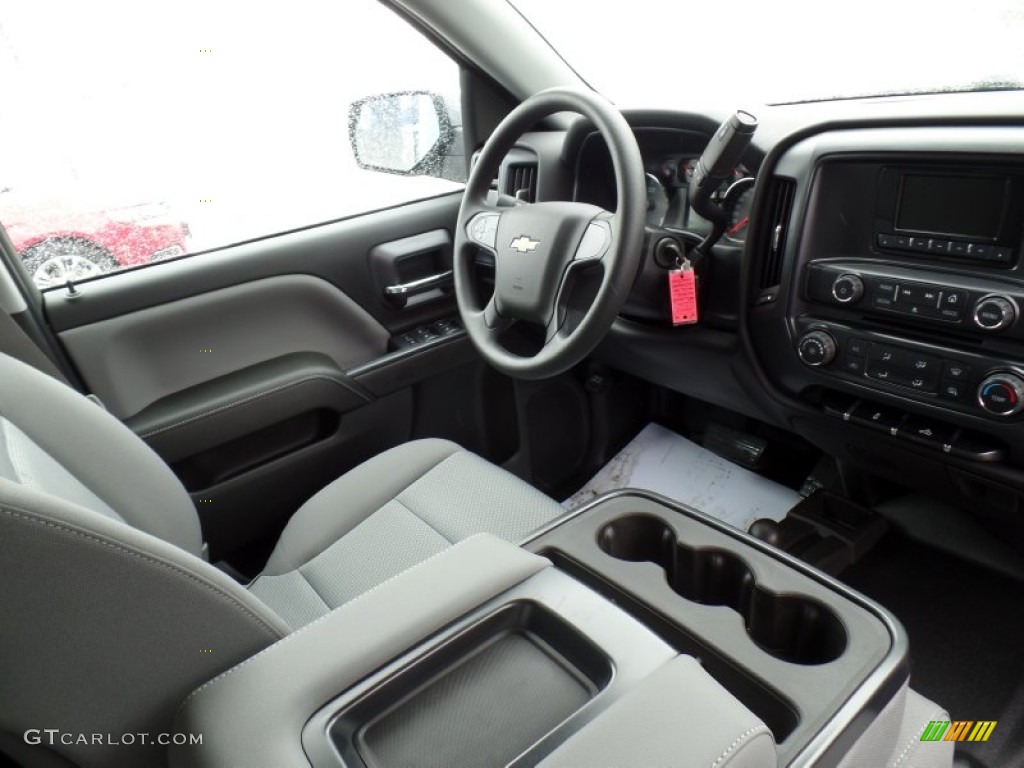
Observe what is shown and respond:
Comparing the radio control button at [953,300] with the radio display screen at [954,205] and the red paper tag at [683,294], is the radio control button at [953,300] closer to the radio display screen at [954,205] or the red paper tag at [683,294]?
the radio display screen at [954,205]

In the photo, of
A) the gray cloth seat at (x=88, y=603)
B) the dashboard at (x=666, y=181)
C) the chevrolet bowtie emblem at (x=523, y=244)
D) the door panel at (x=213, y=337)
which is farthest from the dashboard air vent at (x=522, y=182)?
the gray cloth seat at (x=88, y=603)

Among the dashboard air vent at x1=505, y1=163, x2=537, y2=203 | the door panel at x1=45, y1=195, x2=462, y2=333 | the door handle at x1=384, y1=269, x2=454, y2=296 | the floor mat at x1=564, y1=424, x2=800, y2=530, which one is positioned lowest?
the floor mat at x1=564, y1=424, x2=800, y2=530

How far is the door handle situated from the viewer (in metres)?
1.73

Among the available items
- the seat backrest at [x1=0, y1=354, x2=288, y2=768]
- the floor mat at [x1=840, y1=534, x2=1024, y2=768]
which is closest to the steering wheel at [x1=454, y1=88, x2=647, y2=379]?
the seat backrest at [x1=0, y1=354, x2=288, y2=768]

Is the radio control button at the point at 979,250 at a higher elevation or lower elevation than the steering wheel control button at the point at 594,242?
higher

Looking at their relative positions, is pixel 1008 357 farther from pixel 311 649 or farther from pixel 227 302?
pixel 227 302

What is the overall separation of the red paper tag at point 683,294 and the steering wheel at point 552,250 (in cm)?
17

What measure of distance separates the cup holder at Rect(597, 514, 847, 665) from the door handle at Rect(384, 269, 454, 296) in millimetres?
885

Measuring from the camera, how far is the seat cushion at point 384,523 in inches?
45.2

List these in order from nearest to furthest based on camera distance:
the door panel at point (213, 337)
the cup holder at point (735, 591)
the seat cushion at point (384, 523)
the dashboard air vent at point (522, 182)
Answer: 1. the cup holder at point (735, 591)
2. the seat cushion at point (384, 523)
3. the door panel at point (213, 337)
4. the dashboard air vent at point (522, 182)

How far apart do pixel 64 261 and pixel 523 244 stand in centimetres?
89

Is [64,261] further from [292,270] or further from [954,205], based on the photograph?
[954,205]

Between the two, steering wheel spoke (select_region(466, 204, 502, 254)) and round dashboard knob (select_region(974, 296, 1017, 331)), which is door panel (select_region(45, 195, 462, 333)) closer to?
steering wheel spoke (select_region(466, 204, 502, 254))

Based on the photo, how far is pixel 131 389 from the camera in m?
1.42
